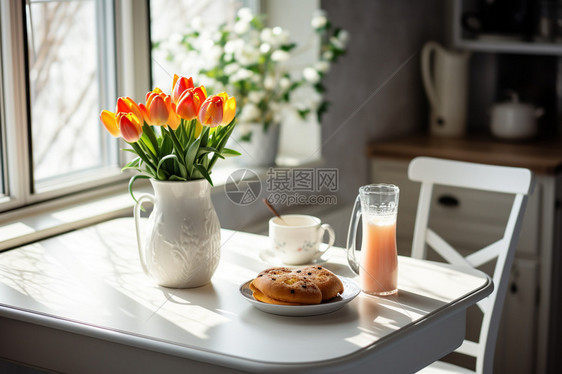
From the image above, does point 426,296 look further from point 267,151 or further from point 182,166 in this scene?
point 267,151

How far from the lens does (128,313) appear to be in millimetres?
1292

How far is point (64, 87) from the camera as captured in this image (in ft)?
6.67

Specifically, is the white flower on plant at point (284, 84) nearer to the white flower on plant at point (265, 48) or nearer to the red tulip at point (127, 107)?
the white flower on plant at point (265, 48)

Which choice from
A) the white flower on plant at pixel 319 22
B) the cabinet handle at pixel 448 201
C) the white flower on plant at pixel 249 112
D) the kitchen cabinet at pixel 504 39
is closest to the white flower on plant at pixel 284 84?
the white flower on plant at pixel 249 112

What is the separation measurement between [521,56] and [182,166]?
2104 mm

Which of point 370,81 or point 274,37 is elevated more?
point 274,37

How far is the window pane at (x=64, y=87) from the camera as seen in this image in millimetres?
1940

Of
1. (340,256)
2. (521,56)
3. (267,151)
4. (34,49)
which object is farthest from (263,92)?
(521,56)

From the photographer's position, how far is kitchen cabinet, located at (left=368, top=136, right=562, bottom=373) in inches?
98.0

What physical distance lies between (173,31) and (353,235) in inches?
45.8

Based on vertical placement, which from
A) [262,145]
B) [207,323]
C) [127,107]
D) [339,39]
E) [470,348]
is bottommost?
[470,348]

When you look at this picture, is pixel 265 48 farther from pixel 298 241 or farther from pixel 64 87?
pixel 298 241

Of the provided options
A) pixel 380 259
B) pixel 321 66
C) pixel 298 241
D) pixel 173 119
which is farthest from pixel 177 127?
pixel 321 66

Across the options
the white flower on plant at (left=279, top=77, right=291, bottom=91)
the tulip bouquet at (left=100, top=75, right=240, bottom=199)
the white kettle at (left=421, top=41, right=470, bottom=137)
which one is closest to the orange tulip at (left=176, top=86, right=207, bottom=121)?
the tulip bouquet at (left=100, top=75, right=240, bottom=199)
